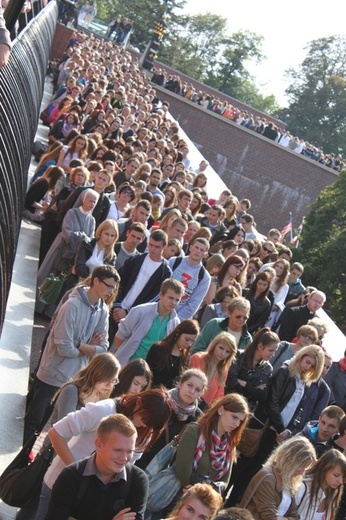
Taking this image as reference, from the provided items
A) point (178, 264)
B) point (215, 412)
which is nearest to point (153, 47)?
point (178, 264)

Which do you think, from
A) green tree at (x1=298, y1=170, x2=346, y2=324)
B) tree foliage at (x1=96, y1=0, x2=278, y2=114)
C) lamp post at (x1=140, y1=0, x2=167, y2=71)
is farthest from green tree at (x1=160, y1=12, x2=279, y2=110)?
green tree at (x1=298, y1=170, x2=346, y2=324)

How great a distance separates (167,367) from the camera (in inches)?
331

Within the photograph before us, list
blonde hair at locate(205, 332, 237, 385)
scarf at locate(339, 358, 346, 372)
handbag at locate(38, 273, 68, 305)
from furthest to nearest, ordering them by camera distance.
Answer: scarf at locate(339, 358, 346, 372) → handbag at locate(38, 273, 68, 305) → blonde hair at locate(205, 332, 237, 385)

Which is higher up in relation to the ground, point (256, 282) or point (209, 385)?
point (256, 282)

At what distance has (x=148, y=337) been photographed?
29.2 feet

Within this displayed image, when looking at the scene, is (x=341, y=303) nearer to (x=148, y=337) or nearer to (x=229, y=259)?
(x=229, y=259)

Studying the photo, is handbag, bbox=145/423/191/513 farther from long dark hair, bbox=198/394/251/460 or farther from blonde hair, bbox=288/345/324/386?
blonde hair, bbox=288/345/324/386

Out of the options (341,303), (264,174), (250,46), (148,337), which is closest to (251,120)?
(264,174)

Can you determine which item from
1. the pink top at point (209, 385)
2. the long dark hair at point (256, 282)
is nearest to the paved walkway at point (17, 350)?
the pink top at point (209, 385)

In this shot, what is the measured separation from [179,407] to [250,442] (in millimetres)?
2407

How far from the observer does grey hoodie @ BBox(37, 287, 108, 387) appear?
759cm

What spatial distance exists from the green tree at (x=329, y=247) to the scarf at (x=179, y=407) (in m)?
23.8

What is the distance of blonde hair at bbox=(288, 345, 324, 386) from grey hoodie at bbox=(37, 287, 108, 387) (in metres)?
2.24

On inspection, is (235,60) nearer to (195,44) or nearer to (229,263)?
(195,44)
